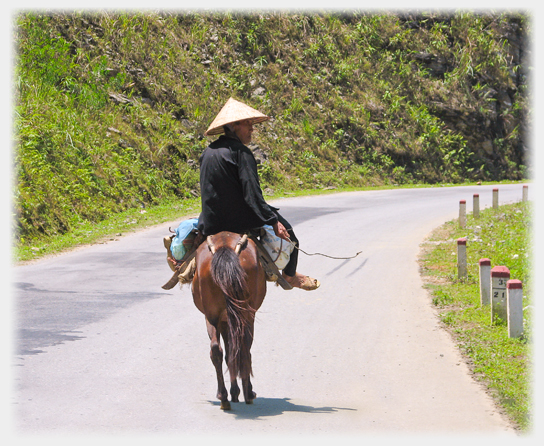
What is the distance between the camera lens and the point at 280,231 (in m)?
6.61

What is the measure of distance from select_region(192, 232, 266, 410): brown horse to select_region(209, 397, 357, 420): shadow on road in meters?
0.08

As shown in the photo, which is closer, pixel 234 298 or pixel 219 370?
pixel 234 298

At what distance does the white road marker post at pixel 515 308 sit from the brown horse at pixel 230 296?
3634 millimetres

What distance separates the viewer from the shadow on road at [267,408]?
596 cm

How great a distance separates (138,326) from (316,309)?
9.47 feet

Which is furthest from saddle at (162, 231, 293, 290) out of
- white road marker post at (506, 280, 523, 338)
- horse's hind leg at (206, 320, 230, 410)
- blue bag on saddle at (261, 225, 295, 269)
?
white road marker post at (506, 280, 523, 338)

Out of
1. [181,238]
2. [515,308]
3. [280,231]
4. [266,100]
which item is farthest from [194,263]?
[266,100]

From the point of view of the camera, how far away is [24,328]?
884 centimetres

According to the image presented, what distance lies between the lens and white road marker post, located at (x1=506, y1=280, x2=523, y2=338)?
8234 millimetres

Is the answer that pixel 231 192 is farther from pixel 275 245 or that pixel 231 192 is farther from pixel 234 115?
pixel 234 115

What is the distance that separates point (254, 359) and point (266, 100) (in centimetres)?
2952

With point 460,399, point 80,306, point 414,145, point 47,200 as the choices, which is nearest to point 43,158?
point 47,200

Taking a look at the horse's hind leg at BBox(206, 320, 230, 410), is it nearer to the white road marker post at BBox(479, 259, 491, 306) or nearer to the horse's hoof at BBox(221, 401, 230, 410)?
the horse's hoof at BBox(221, 401, 230, 410)

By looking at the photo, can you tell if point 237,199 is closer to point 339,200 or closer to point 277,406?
point 277,406
